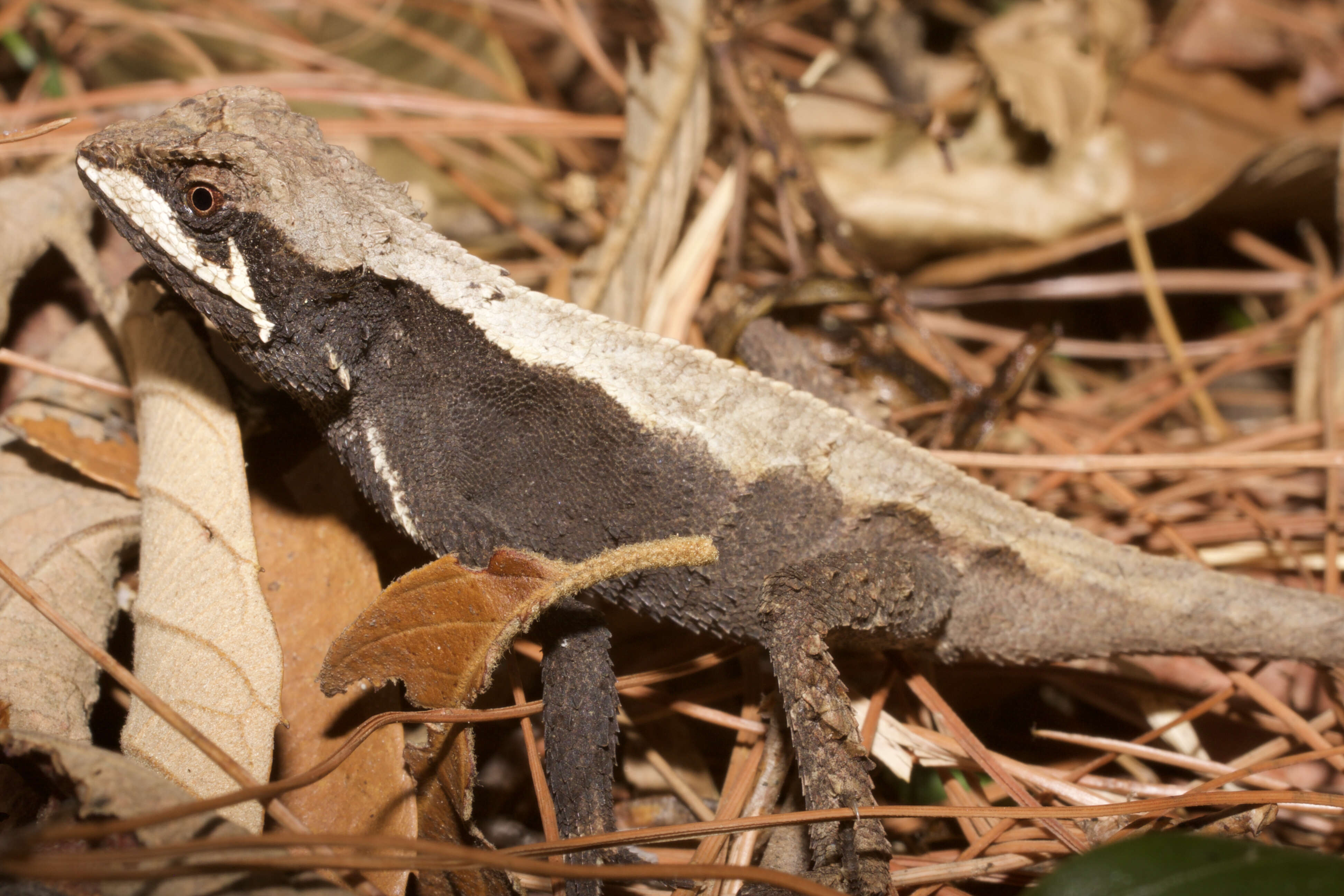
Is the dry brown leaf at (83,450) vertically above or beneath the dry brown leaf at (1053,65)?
beneath

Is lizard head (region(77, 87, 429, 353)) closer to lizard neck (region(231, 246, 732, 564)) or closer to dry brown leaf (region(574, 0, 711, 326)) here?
lizard neck (region(231, 246, 732, 564))

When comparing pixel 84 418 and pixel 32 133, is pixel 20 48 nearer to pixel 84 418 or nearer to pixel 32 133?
pixel 32 133

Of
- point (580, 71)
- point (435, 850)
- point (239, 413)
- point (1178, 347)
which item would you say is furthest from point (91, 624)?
point (1178, 347)

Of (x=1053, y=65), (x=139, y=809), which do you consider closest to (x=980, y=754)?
(x=139, y=809)

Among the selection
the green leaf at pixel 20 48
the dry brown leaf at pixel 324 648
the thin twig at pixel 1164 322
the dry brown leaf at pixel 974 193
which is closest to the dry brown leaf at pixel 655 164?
the dry brown leaf at pixel 974 193

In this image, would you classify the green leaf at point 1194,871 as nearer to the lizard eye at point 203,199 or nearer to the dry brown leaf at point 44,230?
the lizard eye at point 203,199

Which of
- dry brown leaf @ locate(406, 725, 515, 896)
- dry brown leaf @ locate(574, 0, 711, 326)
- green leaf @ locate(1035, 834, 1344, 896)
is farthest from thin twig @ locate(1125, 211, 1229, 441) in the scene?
dry brown leaf @ locate(406, 725, 515, 896)
